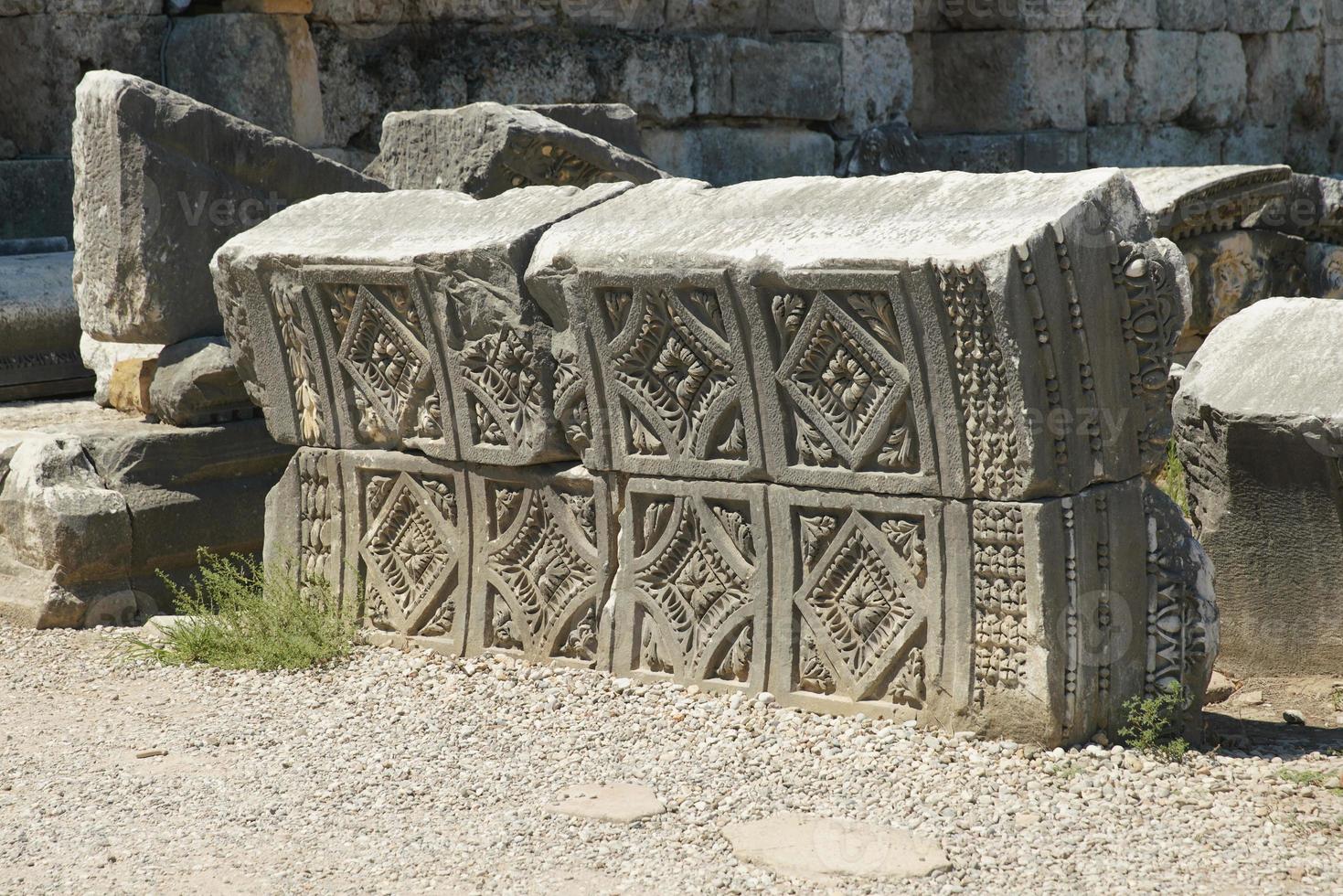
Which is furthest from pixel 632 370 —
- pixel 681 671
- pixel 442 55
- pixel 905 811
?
pixel 442 55

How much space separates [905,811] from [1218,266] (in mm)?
5446

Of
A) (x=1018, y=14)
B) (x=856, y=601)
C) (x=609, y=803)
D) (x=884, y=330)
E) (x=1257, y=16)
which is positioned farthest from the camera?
(x=1257, y=16)

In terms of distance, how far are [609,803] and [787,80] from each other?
8879 mm

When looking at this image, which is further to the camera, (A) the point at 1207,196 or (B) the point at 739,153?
(B) the point at 739,153

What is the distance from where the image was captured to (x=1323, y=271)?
8.67m

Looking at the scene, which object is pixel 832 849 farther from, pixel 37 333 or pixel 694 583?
pixel 37 333

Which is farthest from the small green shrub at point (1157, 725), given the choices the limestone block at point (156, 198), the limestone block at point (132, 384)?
the limestone block at point (132, 384)

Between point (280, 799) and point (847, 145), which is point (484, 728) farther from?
point (847, 145)

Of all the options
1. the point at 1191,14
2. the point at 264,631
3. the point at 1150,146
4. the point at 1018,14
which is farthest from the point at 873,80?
the point at 264,631

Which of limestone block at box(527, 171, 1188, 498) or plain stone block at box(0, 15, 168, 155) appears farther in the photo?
plain stone block at box(0, 15, 168, 155)

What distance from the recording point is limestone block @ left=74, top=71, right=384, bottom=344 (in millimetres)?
5988

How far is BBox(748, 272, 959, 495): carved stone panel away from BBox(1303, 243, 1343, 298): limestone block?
5.46 metres

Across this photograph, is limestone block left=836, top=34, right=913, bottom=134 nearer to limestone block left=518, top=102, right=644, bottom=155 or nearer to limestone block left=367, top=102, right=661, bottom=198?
limestone block left=518, top=102, right=644, bottom=155

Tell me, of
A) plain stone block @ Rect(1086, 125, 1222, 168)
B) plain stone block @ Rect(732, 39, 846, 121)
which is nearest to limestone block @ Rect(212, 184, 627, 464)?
plain stone block @ Rect(732, 39, 846, 121)
